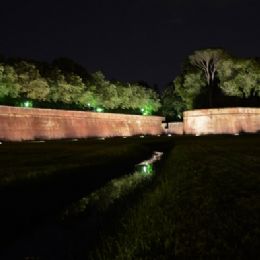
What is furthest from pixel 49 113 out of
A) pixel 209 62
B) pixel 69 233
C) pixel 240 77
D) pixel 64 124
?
pixel 69 233

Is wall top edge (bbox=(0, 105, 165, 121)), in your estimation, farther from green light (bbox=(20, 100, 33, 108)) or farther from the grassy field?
the grassy field

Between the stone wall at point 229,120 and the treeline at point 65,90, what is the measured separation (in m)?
18.4

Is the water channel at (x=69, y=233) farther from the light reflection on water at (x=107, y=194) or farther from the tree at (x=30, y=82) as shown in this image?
the tree at (x=30, y=82)

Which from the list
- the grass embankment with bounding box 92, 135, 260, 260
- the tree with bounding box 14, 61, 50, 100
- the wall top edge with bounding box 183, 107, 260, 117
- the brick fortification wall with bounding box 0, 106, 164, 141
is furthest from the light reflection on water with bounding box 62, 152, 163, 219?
the wall top edge with bounding box 183, 107, 260, 117

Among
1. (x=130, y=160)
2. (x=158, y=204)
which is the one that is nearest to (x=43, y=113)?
(x=130, y=160)

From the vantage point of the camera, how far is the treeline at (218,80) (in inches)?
2525

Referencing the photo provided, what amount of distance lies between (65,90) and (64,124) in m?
12.4

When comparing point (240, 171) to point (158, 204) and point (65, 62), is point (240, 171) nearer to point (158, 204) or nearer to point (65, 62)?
point (158, 204)

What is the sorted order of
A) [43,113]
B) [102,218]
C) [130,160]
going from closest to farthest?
[102,218] → [130,160] → [43,113]

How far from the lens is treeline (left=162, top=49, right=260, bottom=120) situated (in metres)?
64.1

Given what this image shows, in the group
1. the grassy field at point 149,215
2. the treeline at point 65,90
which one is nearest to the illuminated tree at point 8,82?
the treeline at point 65,90

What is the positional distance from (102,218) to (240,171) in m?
5.48

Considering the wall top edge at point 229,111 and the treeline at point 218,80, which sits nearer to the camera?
the wall top edge at point 229,111

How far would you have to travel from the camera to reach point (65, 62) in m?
76.1
